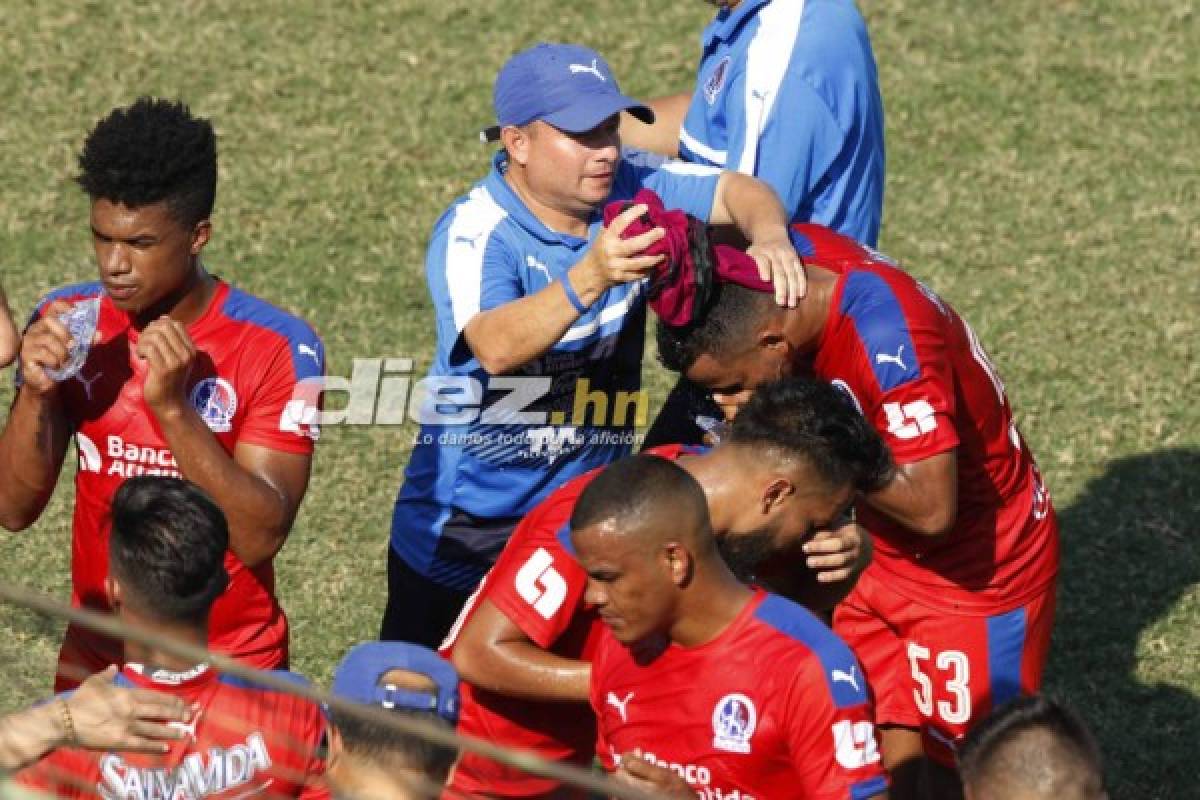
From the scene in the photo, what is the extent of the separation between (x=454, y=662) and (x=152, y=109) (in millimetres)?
2047

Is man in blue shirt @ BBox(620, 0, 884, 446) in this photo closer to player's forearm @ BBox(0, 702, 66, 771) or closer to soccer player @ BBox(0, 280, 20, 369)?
soccer player @ BBox(0, 280, 20, 369)

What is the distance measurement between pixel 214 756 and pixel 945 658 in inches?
101

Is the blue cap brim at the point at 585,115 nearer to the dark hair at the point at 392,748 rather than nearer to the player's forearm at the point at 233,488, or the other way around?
the player's forearm at the point at 233,488

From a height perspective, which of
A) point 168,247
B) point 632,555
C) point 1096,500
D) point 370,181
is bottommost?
point 1096,500

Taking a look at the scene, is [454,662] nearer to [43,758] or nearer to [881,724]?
[43,758]

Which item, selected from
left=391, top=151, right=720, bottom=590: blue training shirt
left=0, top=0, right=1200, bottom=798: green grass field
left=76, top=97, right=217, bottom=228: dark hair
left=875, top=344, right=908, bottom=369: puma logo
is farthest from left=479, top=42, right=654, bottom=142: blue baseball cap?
left=0, top=0, right=1200, bottom=798: green grass field

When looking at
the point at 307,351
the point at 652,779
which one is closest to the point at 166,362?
the point at 307,351

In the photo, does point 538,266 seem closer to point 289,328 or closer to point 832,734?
point 289,328

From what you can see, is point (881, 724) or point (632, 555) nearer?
point (632, 555)

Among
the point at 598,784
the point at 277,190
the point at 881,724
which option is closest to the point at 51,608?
the point at 598,784

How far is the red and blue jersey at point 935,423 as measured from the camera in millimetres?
6227

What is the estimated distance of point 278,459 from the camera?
6258 millimetres

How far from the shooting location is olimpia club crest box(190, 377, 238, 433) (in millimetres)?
6266

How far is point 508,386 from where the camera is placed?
709 cm
